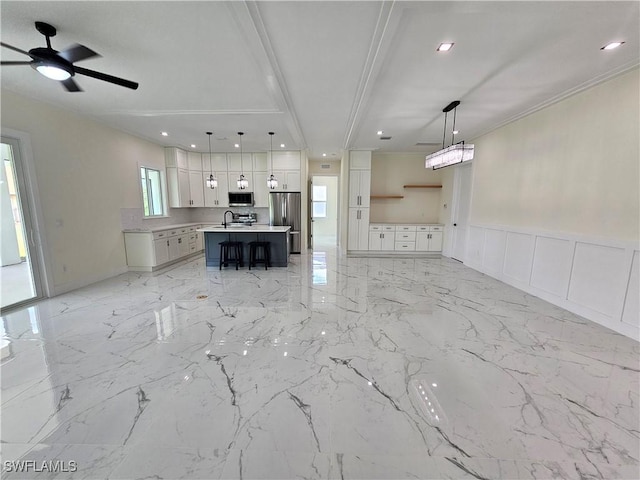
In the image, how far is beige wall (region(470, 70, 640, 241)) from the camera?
266cm

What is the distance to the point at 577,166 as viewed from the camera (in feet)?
10.4

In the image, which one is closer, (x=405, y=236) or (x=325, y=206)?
(x=405, y=236)

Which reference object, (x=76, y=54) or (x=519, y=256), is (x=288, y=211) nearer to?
(x=76, y=54)

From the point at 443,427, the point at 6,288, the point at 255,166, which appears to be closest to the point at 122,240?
the point at 6,288

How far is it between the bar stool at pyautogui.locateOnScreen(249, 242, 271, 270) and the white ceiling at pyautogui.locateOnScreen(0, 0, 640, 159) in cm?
242

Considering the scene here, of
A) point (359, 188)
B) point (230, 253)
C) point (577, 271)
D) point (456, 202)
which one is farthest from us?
point (359, 188)

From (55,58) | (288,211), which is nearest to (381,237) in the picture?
(288,211)

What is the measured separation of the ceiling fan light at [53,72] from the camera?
6.67 feet

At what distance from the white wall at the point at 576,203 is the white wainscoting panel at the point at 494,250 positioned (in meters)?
0.02

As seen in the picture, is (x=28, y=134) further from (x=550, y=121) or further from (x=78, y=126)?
(x=550, y=121)

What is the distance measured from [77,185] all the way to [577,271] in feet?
24.3

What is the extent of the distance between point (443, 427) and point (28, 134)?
5.70 metres

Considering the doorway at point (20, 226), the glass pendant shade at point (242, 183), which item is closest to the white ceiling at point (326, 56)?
the doorway at point (20, 226)

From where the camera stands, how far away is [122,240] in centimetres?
499
